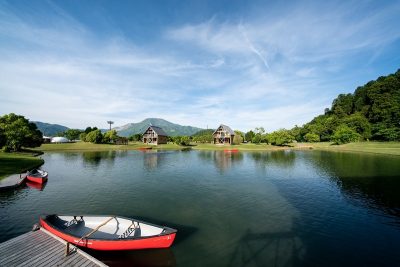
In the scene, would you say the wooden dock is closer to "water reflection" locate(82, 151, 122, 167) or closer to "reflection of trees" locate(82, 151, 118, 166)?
"water reflection" locate(82, 151, 122, 167)

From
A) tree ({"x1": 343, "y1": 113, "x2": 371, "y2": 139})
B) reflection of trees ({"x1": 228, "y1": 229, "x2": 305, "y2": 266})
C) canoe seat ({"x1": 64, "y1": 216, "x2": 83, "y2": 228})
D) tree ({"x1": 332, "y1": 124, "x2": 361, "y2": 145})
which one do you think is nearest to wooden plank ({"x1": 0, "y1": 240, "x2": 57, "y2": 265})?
canoe seat ({"x1": 64, "y1": 216, "x2": 83, "y2": 228})

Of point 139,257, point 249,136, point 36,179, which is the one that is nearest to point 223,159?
point 36,179

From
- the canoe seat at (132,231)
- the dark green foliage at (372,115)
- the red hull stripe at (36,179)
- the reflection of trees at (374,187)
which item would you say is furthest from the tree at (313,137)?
the canoe seat at (132,231)

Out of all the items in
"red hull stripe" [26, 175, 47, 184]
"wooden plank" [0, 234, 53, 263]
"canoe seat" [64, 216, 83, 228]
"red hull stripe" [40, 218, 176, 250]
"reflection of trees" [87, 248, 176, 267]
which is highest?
"red hull stripe" [26, 175, 47, 184]

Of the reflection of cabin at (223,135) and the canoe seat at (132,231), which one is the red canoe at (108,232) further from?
the reflection of cabin at (223,135)

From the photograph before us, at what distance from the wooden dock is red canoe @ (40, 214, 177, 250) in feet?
3.10

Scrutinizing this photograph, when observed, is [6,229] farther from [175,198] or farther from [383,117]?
[383,117]

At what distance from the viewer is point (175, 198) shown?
2705 cm

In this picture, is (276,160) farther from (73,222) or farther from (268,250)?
(73,222)

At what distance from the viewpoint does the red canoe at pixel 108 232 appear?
46.3 ft

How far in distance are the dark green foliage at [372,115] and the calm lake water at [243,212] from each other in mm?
92976

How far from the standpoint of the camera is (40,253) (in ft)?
41.4

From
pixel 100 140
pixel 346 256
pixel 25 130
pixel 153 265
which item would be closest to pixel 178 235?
pixel 153 265

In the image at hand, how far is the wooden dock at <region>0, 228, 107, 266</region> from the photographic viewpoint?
11.8m
